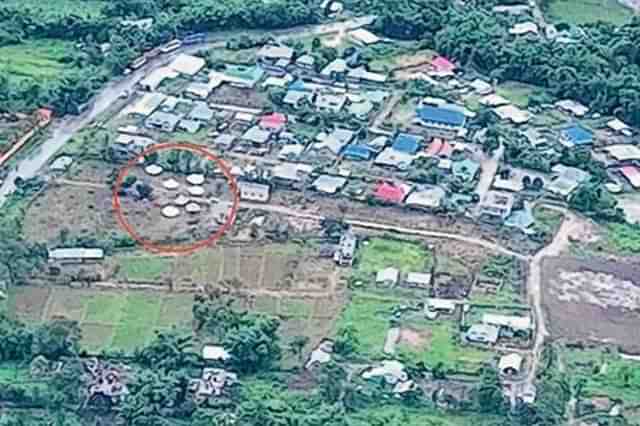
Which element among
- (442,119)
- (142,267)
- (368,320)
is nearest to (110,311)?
(142,267)

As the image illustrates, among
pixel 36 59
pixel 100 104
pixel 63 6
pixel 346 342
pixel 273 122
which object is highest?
pixel 346 342

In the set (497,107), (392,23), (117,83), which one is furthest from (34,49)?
(497,107)

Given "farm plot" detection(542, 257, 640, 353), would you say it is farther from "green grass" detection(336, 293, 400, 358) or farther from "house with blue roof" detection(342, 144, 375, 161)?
"house with blue roof" detection(342, 144, 375, 161)

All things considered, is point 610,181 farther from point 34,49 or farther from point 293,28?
point 34,49

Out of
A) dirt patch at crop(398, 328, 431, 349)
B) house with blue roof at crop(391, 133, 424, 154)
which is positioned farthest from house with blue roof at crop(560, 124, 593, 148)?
dirt patch at crop(398, 328, 431, 349)

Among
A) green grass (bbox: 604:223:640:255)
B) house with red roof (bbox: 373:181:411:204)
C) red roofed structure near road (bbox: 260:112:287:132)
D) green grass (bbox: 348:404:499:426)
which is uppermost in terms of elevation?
green grass (bbox: 348:404:499:426)

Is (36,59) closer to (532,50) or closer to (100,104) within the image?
(100,104)
